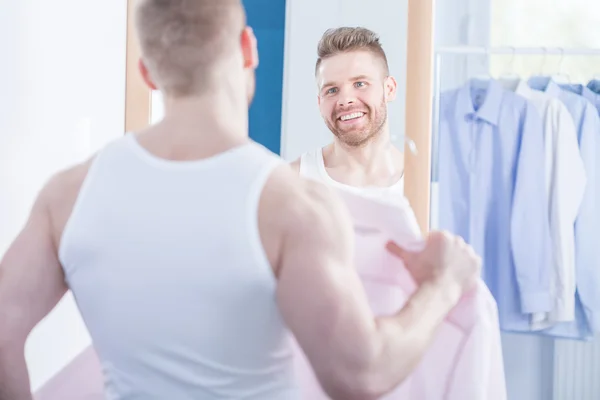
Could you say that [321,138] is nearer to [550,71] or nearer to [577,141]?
[577,141]

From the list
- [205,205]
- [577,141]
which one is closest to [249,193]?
[205,205]

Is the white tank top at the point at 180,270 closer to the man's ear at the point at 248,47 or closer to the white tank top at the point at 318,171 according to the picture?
the man's ear at the point at 248,47

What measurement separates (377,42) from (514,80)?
26.1 inches

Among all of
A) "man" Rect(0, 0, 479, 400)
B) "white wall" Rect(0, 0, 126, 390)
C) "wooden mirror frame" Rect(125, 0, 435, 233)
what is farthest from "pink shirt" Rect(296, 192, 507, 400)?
"white wall" Rect(0, 0, 126, 390)

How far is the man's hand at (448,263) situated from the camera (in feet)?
3.15

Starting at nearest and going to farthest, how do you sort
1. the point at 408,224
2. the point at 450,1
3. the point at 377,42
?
1. the point at 408,224
2. the point at 377,42
3. the point at 450,1

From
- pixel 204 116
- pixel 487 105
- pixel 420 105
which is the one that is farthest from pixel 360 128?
pixel 204 116

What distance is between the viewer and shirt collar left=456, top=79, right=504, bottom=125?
6.67 feet

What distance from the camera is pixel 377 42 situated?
1.65 m

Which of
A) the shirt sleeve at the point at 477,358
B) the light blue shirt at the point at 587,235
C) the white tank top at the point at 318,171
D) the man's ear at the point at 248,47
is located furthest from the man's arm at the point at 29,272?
the light blue shirt at the point at 587,235

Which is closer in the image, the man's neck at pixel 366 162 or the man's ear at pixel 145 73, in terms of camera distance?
the man's ear at pixel 145 73

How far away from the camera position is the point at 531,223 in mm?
2006

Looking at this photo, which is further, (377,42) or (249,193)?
(377,42)

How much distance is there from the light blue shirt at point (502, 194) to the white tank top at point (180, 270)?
1.26 metres
